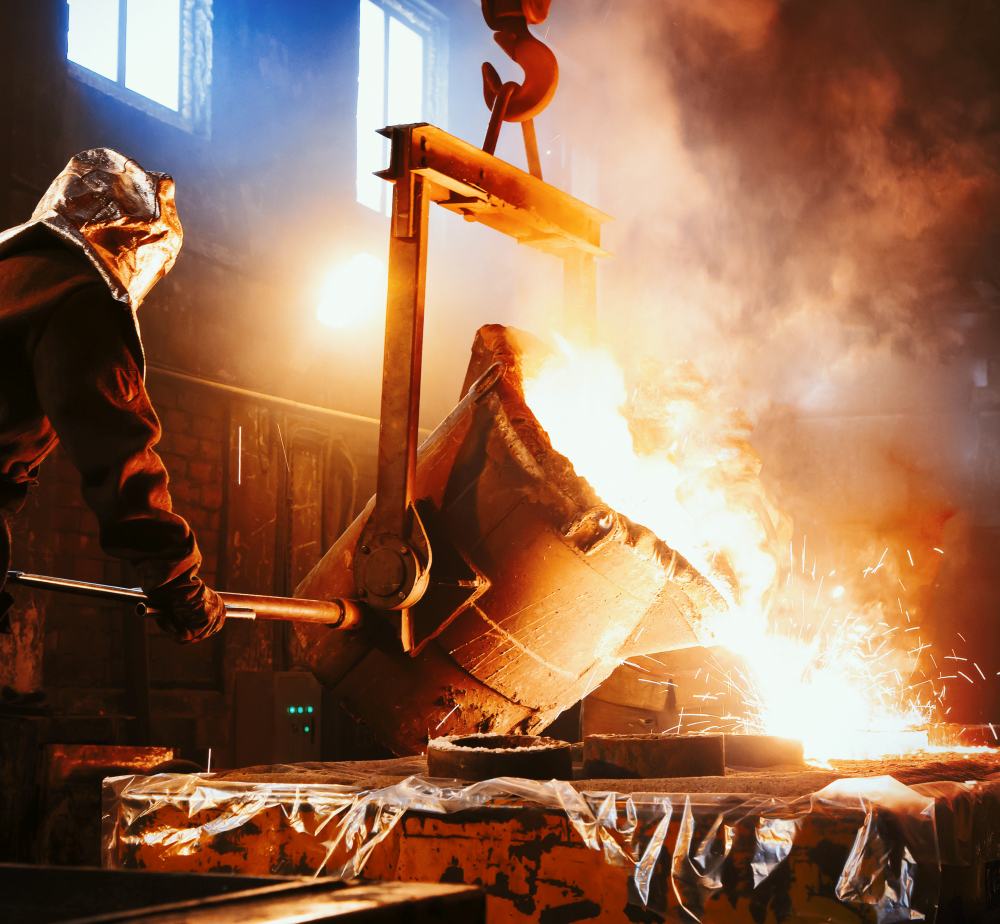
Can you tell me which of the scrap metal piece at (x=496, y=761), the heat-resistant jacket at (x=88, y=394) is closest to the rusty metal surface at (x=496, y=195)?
the heat-resistant jacket at (x=88, y=394)

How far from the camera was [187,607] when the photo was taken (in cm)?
252

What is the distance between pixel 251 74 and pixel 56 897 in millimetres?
7440

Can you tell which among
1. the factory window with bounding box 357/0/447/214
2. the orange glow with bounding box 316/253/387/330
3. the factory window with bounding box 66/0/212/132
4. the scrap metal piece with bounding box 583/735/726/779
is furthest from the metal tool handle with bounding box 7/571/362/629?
the factory window with bounding box 357/0/447/214

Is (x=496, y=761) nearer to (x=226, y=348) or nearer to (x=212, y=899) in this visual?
(x=212, y=899)

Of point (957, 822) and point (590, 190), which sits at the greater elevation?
point (590, 190)

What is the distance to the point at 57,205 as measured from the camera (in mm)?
2527

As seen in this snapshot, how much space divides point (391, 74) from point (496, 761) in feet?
25.5

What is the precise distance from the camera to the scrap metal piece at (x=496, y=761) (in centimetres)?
257

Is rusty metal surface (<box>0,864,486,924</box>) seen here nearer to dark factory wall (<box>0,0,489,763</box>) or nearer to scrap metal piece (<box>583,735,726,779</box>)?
scrap metal piece (<box>583,735,726,779</box>)

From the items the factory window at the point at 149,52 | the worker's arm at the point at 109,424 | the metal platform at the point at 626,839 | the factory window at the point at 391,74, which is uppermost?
the factory window at the point at 391,74

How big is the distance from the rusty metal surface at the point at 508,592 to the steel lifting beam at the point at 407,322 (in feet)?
0.57

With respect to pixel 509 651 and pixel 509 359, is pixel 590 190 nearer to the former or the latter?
pixel 509 359

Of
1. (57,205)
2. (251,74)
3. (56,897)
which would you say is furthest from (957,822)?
(251,74)

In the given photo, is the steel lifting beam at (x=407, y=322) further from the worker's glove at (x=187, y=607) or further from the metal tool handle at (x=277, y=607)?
the worker's glove at (x=187, y=607)
